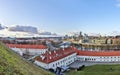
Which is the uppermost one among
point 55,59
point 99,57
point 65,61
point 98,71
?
point 55,59

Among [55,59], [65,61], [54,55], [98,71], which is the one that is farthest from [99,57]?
[98,71]

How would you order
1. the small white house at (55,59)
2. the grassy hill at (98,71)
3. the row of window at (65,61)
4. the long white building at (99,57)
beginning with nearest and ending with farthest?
the grassy hill at (98,71) < the small white house at (55,59) < the row of window at (65,61) < the long white building at (99,57)

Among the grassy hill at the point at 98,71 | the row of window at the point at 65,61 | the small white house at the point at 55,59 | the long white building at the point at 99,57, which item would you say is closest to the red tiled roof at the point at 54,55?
the small white house at the point at 55,59

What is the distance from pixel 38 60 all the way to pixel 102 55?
18.8 m

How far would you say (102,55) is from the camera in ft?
182

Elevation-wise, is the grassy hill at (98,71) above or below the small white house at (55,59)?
below

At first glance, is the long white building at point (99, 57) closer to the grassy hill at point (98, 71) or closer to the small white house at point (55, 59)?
the small white house at point (55, 59)

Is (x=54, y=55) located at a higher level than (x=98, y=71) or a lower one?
higher

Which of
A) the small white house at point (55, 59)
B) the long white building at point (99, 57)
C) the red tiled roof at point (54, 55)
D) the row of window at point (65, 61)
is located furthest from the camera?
the long white building at point (99, 57)

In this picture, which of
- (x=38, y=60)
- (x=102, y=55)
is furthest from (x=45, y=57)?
(x=102, y=55)

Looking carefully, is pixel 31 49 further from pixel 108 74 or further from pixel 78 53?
pixel 108 74

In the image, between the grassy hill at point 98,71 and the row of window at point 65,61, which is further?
the row of window at point 65,61

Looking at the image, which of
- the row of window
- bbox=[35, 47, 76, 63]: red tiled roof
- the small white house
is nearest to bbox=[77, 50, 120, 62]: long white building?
the small white house

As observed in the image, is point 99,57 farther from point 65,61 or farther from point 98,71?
point 98,71
